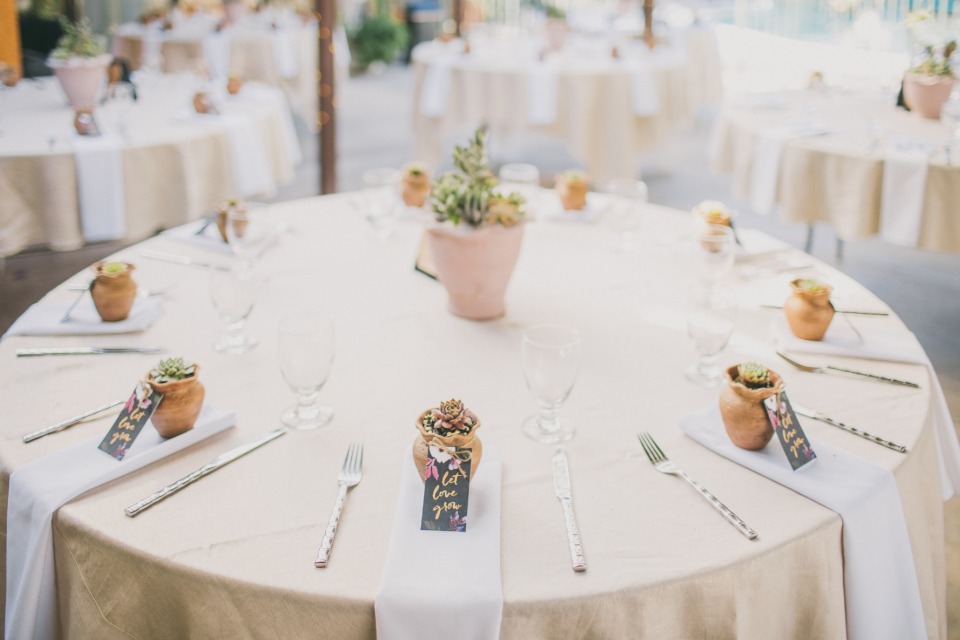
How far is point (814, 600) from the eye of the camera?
1.10 meters

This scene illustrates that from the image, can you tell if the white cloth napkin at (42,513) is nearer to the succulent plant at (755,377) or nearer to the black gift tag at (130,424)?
the black gift tag at (130,424)

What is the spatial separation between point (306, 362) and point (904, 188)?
8.29ft

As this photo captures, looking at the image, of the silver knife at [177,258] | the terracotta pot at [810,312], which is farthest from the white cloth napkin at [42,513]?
the terracotta pot at [810,312]

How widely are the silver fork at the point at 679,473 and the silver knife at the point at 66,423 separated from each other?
2.82 ft

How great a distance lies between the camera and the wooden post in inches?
190

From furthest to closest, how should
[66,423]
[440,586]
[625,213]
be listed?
1. [625,213]
2. [66,423]
3. [440,586]

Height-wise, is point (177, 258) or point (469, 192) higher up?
point (469, 192)

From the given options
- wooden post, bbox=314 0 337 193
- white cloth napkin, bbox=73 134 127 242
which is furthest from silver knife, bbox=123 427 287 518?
wooden post, bbox=314 0 337 193

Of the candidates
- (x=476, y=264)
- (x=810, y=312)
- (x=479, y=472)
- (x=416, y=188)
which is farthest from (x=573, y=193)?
(x=479, y=472)

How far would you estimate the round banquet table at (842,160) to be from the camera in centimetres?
296

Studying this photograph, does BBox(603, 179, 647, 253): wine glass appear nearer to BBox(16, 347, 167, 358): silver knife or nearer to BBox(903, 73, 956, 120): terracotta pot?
BBox(16, 347, 167, 358): silver knife

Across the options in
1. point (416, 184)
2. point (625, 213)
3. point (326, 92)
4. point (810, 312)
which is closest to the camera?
point (810, 312)

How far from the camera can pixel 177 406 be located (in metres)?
1.23

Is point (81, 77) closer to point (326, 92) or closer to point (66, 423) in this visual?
point (326, 92)
